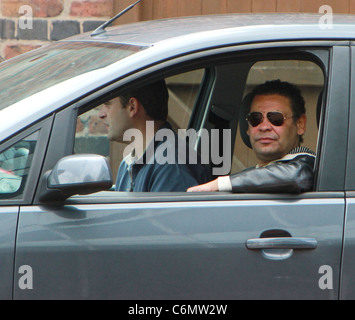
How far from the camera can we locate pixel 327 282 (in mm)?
2285

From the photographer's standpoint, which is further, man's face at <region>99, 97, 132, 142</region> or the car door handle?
man's face at <region>99, 97, 132, 142</region>

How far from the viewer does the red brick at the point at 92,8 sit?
20.2 feet

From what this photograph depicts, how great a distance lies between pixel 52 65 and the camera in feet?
8.84

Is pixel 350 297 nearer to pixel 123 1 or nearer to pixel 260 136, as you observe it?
pixel 260 136

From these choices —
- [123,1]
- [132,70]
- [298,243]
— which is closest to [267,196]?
[298,243]

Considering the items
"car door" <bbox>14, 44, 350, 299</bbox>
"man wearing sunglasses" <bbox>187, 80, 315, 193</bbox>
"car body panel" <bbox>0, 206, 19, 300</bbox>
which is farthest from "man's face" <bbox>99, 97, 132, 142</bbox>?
"car body panel" <bbox>0, 206, 19, 300</bbox>

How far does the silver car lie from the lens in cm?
222

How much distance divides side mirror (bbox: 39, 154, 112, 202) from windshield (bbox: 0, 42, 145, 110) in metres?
0.36

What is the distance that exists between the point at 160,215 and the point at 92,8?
4212 millimetres

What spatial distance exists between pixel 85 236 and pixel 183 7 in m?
4.59

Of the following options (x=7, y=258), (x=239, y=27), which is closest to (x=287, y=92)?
(x=239, y=27)

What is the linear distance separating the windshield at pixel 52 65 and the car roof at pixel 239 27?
0.24ft

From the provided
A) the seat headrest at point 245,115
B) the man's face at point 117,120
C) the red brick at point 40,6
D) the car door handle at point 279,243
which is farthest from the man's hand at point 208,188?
the red brick at point 40,6

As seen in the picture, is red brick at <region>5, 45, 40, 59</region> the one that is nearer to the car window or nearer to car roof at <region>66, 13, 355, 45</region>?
car roof at <region>66, 13, 355, 45</region>
